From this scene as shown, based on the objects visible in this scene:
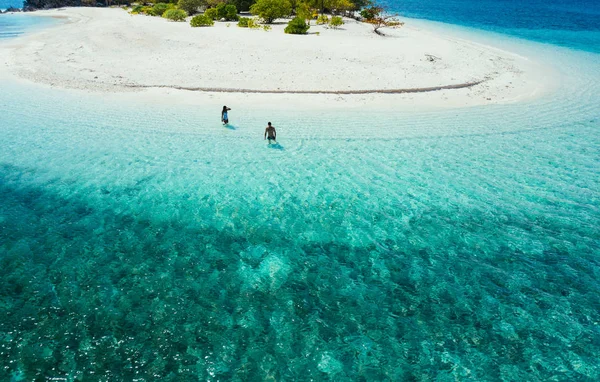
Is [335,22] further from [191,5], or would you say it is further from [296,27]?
[191,5]

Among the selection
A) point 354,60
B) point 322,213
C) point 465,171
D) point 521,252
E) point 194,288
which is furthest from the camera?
point 354,60

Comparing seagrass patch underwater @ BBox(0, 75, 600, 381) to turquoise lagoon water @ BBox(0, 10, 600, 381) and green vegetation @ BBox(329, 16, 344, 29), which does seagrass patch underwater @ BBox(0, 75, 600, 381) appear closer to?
turquoise lagoon water @ BBox(0, 10, 600, 381)

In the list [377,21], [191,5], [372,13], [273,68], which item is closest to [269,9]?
[377,21]

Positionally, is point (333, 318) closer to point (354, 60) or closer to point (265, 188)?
point (265, 188)

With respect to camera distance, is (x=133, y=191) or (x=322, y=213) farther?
(x=133, y=191)

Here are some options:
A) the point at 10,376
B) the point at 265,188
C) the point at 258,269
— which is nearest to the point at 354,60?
the point at 265,188

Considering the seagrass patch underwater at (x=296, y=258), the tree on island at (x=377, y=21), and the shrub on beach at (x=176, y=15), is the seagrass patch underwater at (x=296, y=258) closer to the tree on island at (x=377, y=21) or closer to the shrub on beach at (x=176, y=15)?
the tree on island at (x=377, y=21)

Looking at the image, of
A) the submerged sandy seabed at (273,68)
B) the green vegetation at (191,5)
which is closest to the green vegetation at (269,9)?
the submerged sandy seabed at (273,68)
